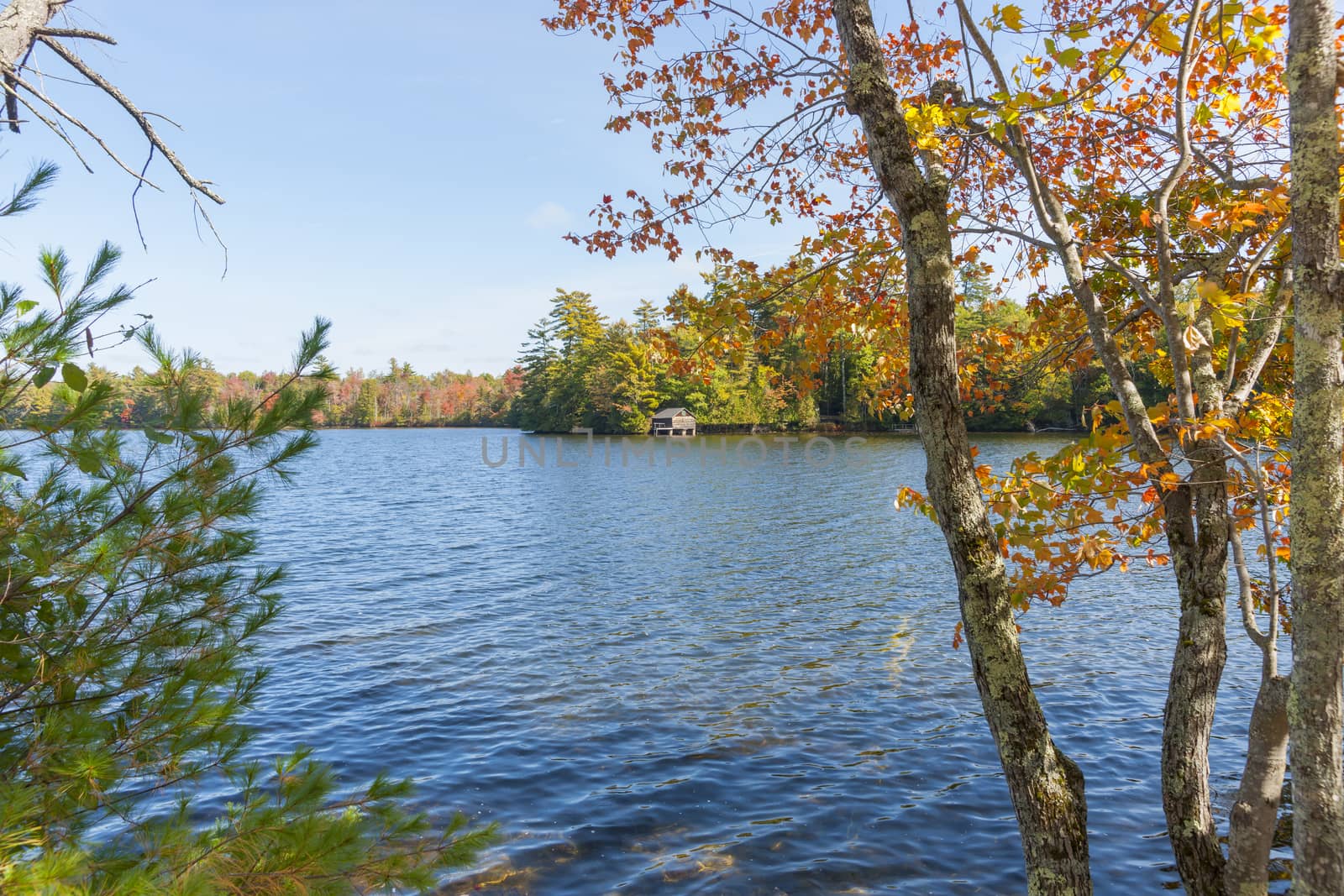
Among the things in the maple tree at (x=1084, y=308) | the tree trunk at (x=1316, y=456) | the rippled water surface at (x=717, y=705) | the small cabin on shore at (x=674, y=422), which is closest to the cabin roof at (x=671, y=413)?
the small cabin on shore at (x=674, y=422)

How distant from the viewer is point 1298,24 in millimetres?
2754

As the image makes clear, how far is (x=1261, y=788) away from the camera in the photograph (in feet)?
12.1

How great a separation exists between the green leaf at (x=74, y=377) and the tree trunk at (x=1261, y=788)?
496 centimetres

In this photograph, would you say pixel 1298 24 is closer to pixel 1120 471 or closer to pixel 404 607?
pixel 1120 471

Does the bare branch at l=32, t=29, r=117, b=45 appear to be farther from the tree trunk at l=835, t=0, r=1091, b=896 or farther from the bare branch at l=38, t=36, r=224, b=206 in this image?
the tree trunk at l=835, t=0, r=1091, b=896

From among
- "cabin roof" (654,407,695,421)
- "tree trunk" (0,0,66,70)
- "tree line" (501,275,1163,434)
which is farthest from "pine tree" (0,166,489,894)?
"cabin roof" (654,407,695,421)

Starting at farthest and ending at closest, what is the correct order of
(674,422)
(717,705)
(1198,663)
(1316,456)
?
1. (674,422)
2. (717,705)
3. (1198,663)
4. (1316,456)

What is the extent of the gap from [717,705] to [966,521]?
6.31m

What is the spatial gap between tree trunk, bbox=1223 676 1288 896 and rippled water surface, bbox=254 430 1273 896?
2140 mm

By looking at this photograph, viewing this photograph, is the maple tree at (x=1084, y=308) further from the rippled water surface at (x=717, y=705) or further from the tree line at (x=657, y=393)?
the tree line at (x=657, y=393)

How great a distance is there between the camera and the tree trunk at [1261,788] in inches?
143

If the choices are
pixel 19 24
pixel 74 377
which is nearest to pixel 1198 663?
pixel 74 377

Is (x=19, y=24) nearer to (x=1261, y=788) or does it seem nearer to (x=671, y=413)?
(x=1261, y=788)

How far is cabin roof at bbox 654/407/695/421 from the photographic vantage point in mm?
80812
